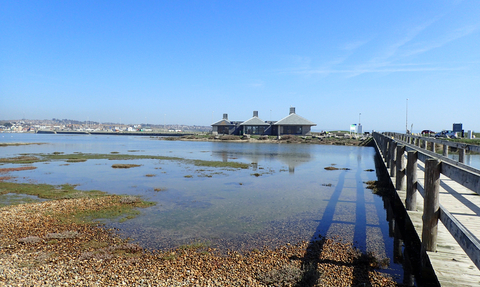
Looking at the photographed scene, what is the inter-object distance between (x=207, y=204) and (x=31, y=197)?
8.84 m

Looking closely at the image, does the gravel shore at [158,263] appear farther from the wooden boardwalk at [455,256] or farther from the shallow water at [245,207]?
the wooden boardwalk at [455,256]

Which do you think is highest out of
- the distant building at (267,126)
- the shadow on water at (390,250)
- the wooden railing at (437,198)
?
the distant building at (267,126)

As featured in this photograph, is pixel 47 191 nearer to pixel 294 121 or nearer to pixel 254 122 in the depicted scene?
pixel 294 121

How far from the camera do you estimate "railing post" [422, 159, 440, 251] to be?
17.9ft

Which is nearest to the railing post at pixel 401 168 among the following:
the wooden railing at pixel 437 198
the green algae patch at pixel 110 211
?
the wooden railing at pixel 437 198

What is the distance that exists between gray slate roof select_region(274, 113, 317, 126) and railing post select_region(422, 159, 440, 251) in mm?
71584

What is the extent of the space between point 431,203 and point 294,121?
7270 centimetres

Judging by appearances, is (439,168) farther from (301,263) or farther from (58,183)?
(58,183)

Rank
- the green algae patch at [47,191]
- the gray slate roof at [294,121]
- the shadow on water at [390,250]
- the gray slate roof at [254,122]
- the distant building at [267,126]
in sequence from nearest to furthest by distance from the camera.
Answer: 1. the shadow on water at [390,250]
2. the green algae patch at [47,191]
3. the gray slate roof at [294,121]
4. the distant building at [267,126]
5. the gray slate roof at [254,122]

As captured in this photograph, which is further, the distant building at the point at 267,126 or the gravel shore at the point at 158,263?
the distant building at the point at 267,126

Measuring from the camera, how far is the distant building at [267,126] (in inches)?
3031

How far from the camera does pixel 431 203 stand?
552 cm

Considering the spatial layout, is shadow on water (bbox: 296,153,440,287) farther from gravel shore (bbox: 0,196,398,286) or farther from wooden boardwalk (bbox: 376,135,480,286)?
wooden boardwalk (bbox: 376,135,480,286)

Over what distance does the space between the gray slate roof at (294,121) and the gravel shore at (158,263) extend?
68900 mm
